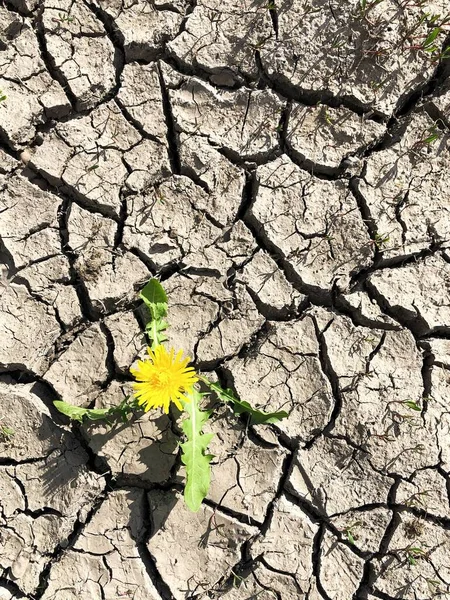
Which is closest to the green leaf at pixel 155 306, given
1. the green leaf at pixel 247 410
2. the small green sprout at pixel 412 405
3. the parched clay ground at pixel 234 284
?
the parched clay ground at pixel 234 284

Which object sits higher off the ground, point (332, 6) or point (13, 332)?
point (332, 6)

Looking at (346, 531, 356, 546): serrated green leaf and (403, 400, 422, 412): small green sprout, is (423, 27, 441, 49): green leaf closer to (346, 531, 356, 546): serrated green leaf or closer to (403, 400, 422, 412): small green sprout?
(403, 400, 422, 412): small green sprout

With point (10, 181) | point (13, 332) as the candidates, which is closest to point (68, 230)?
point (10, 181)

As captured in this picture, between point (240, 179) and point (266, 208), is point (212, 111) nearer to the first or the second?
point (240, 179)

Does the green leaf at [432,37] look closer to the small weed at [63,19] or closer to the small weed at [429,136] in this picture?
the small weed at [429,136]

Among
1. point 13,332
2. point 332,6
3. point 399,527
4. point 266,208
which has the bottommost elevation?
point 13,332

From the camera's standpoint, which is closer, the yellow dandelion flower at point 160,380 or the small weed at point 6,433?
the yellow dandelion flower at point 160,380
